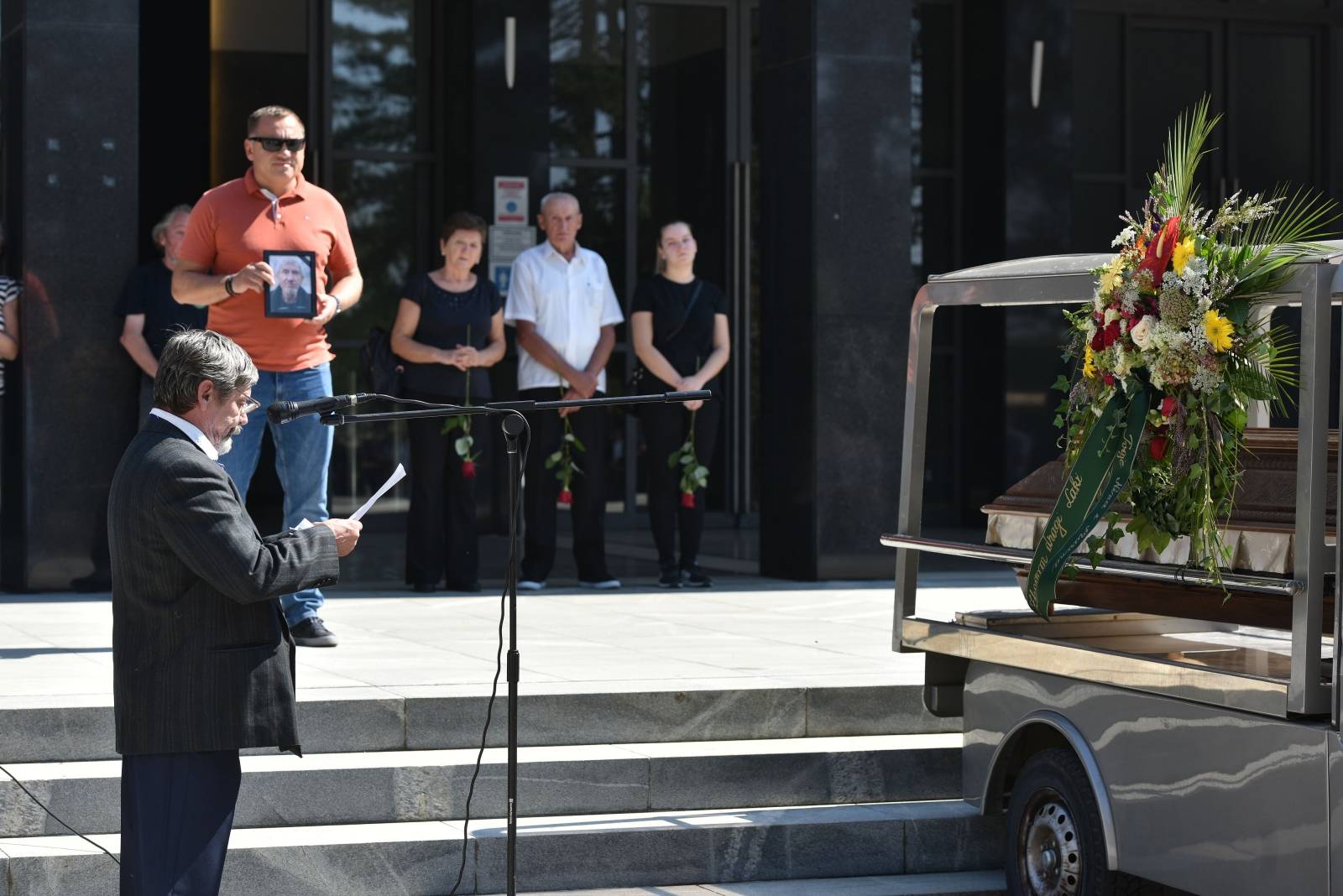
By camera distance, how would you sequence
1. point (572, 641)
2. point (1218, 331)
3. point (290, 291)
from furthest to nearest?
point (572, 641) < point (290, 291) < point (1218, 331)

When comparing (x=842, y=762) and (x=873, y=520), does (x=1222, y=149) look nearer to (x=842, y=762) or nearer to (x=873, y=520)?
(x=873, y=520)

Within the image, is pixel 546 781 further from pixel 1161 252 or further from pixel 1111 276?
pixel 1161 252

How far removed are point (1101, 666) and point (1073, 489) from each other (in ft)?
1.63

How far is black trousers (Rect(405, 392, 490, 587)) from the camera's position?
9.97 metres

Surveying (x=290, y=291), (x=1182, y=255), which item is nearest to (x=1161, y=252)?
(x=1182, y=255)

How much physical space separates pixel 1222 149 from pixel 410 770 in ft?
41.8

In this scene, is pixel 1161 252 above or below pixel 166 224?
below

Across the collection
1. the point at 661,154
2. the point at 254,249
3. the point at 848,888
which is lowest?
the point at 848,888

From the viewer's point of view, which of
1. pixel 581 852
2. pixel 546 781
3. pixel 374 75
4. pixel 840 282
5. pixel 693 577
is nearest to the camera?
pixel 581 852

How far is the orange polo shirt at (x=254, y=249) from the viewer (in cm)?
755

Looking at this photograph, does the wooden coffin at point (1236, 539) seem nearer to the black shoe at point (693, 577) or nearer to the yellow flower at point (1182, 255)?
the yellow flower at point (1182, 255)

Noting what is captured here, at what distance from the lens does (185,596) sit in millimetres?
4410

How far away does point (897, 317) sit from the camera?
11062mm

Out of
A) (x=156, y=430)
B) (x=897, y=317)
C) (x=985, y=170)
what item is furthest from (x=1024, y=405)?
(x=156, y=430)
